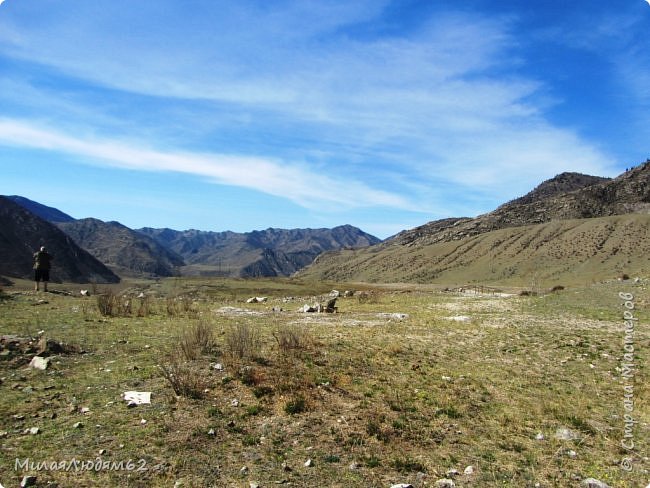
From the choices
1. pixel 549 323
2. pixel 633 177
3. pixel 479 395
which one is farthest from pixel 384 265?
pixel 479 395

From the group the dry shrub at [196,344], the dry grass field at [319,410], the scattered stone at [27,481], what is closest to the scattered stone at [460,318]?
the dry grass field at [319,410]

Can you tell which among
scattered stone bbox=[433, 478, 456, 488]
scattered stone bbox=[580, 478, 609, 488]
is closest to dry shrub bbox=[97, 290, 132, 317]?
scattered stone bbox=[433, 478, 456, 488]

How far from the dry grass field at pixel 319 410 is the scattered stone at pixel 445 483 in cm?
12

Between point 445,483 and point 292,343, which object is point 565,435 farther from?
point 292,343

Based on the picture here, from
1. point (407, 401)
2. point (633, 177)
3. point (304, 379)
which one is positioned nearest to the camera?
point (407, 401)

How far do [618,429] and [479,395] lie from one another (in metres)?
2.40

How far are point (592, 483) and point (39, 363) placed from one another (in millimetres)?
10545

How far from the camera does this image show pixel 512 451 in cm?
641

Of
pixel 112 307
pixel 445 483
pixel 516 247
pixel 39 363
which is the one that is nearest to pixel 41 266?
pixel 112 307

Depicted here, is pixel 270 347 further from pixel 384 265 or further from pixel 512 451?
pixel 384 265

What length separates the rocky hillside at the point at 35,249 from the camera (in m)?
104

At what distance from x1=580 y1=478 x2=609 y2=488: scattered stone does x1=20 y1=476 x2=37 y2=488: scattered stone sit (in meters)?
7.07

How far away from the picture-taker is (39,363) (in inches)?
359

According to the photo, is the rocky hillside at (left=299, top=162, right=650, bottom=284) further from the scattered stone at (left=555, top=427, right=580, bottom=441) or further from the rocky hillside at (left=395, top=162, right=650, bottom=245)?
the scattered stone at (left=555, top=427, right=580, bottom=441)
